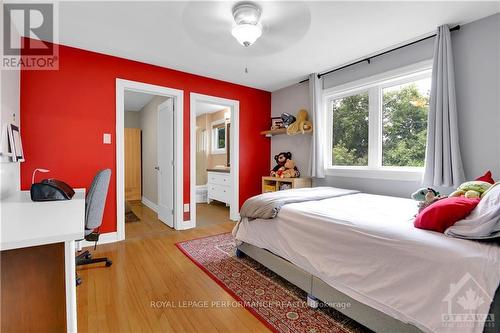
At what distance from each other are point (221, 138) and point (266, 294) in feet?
14.4

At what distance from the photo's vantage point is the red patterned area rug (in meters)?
1.55

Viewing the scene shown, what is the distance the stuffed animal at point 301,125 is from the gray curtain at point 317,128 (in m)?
0.12

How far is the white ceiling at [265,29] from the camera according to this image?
204cm

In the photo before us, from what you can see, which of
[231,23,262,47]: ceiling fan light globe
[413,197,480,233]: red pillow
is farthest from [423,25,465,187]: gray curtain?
[231,23,262,47]: ceiling fan light globe

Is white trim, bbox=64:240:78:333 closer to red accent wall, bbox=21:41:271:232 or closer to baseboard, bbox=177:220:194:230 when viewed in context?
red accent wall, bbox=21:41:271:232

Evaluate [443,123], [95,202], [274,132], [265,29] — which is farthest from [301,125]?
[95,202]

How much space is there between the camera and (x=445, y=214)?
1290 millimetres

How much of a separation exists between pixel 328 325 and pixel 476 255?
0.95 m

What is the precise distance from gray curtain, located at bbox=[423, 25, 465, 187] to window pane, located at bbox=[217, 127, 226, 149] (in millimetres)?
4109

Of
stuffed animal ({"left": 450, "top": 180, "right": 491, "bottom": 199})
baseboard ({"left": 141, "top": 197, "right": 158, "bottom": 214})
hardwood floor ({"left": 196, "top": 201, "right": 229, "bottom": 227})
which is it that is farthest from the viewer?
baseboard ({"left": 141, "top": 197, "right": 158, "bottom": 214})

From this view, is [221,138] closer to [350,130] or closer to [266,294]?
[350,130]

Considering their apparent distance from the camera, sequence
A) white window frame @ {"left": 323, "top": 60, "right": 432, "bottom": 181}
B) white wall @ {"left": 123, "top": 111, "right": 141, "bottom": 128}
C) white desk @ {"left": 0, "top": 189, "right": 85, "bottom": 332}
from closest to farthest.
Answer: white desk @ {"left": 0, "top": 189, "right": 85, "bottom": 332}
white window frame @ {"left": 323, "top": 60, "right": 432, "bottom": 181}
white wall @ {"left": 123, "top": 111, "right": 141, "bottom": 128}

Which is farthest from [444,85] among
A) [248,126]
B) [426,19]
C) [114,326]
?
[114,326]

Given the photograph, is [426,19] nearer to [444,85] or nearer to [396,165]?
[444,85]
